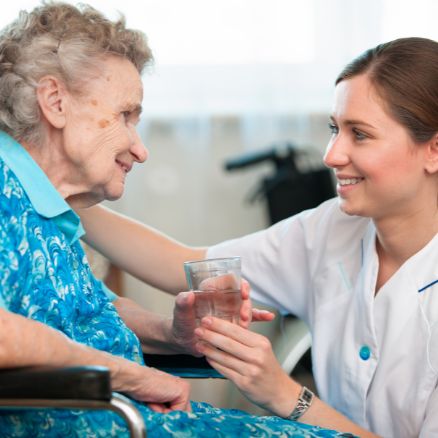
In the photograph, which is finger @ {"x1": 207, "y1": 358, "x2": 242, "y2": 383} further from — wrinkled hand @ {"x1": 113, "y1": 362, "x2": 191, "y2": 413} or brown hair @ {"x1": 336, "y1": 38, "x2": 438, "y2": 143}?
brown hair @ {"x1": 336, "y1": 38, "x2": 438, "y2": 143}

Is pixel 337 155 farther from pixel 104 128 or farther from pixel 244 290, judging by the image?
pixel 104 128

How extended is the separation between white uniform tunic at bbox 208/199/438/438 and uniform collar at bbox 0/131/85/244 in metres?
0.61

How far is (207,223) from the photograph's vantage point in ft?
10.9

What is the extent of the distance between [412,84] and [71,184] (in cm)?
74

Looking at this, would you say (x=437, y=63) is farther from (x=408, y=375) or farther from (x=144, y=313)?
(x=144, y=313)

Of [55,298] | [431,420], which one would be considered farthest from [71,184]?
[431,420]

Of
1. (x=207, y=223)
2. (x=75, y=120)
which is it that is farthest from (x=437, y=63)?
(x=207, y=223)

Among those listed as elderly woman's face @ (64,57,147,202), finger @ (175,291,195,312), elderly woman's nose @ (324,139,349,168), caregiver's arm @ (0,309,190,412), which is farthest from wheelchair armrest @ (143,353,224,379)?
elderly woman's nose @ (324,139,349,168)

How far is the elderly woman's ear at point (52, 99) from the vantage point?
154 centimetres

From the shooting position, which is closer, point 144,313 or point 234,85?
point 144,313

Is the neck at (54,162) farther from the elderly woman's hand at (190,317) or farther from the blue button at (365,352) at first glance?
the blue button at (365,352)

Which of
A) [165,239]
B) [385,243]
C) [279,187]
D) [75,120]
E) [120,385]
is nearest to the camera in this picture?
[120,385]

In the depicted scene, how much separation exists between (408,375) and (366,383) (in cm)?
9

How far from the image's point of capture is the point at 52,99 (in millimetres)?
1547
